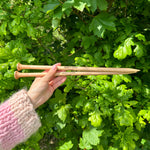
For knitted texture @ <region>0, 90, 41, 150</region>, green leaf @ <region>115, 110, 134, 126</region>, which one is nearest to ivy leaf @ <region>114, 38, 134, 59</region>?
green leaf @ <region>115, 110, 134, 126</region>

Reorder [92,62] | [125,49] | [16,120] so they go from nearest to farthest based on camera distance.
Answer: [16,120] → [125,49] → [92,62]

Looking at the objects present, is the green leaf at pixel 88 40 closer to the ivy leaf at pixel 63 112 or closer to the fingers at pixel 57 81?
the fingers at pixel 57 81

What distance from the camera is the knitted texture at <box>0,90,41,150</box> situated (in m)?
1.19

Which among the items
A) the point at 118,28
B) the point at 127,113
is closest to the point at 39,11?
the point at 118,28

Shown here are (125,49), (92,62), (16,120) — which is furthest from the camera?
(92,62)

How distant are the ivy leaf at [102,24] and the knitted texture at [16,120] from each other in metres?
0.83

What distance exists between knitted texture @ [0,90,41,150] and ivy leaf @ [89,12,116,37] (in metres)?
0.83

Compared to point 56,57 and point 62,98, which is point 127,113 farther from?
point 56,57

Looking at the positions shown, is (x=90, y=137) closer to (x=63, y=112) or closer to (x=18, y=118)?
(x=63, y=112)

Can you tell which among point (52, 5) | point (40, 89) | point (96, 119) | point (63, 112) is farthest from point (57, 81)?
point (52, 5)

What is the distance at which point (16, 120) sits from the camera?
4.00 ft

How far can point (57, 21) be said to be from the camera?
1553 mm

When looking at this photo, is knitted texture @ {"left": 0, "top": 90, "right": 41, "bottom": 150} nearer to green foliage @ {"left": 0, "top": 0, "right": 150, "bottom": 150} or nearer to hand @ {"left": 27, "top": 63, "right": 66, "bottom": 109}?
hand @ {"left": 27, "top": 63, "right": 66, "bottom": 109}

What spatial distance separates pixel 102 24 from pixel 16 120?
42.6 inches
